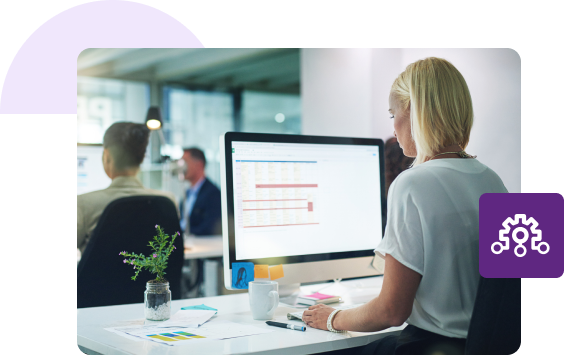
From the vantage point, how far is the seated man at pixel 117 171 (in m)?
2.29

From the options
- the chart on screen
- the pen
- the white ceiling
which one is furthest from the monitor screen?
the white ceiling

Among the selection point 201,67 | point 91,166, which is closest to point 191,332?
point 91,166

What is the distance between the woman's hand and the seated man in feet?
4.08

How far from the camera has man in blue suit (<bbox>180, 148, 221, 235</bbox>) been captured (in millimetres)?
4312

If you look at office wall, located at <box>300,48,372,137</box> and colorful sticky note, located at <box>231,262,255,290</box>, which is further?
office wall, located at <box>300,48,372,137</box>

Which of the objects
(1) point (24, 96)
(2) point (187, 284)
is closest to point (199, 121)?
(2) point (187, 284)

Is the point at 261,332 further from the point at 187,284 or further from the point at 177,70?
the point at 177,70

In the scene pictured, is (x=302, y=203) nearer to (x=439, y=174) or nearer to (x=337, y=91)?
(x=439, y=174)

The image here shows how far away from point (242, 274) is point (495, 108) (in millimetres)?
1443

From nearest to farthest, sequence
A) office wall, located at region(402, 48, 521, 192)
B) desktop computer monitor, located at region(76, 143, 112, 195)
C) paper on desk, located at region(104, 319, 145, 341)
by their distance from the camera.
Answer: paper on desk, located at region(104, 319, 145, 341) < office wall, located at region(402, 48, 521, 192) < desktop computer monitor, located at region(76, 143, 112, 195)

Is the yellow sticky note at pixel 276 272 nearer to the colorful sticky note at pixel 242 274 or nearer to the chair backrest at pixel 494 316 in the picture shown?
the colorful sticky note at pixel 242 274

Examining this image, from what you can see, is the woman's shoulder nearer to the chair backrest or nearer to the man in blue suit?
the chair backrest

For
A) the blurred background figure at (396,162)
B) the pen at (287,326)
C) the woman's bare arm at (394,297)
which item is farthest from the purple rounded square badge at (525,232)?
the blurred background figure at (396,162)

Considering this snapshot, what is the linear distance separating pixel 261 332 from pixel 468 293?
17.8 inches
